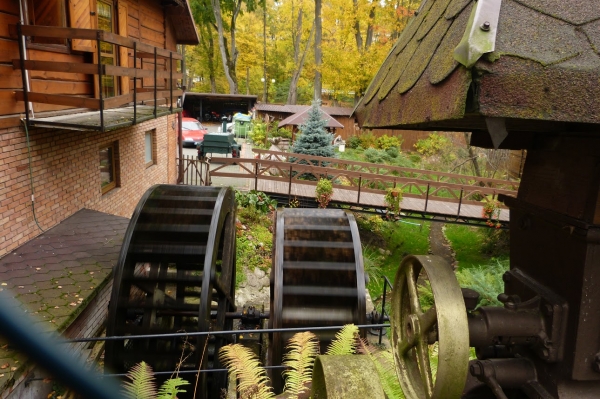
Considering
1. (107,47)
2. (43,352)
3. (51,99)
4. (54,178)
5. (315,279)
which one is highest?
(107,47)

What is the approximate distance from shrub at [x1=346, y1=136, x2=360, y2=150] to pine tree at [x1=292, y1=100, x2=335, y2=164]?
565 centimetres

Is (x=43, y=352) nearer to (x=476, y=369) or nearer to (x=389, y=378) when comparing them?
(x=476, y=369)

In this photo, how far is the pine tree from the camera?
63.7 feet

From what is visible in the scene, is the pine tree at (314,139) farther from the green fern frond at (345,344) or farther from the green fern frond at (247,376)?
the green fern frond at (247,376)

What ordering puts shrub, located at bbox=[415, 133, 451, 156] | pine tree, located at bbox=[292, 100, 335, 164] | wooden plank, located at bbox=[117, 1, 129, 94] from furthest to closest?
shrub, located at bbox=[415, 133, 451, 156] → pine tree, located at bbox=[292, 100, 335, 164] → wooden plank, located at bbox=[117, 1, 129, 94]

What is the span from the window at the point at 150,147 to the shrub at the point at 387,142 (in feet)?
51.5

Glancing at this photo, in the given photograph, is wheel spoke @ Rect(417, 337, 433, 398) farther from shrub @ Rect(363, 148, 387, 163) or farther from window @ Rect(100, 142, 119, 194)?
shrub @ Rect(363, 148, 387, 163)

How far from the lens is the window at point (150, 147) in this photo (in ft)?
38.7

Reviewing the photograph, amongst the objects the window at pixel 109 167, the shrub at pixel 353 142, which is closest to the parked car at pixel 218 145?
the shrub at pixel 353 142

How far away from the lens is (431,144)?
2481 cm

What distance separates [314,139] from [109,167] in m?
11.9

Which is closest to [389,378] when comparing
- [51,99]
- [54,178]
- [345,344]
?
[345,344]

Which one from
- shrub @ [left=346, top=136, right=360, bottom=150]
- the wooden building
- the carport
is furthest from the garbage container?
shrub @ [left=346, top=136, right=360, bottom=150]

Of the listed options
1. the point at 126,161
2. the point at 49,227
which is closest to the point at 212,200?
the point at 49,227
